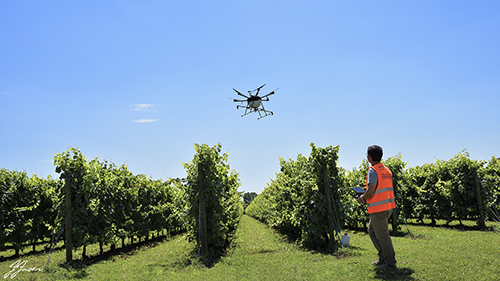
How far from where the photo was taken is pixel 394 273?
18.4 ft

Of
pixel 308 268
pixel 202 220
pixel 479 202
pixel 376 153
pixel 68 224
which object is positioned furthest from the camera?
pixel 479 202

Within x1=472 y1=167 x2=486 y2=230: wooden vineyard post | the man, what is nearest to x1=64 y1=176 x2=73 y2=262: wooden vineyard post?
the man

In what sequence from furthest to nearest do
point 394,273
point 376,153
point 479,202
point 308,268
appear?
1. point 479,202
2. point 308,268
3. point 376,153
4. point 394,273

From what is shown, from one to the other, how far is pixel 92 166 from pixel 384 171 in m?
9.76

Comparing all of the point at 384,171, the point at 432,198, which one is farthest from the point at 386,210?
the point at 432,198

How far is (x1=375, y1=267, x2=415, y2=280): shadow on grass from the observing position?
5395 millimetres

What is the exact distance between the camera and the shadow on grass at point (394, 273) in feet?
17.7

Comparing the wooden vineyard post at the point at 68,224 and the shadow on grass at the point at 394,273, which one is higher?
the wooden vineyard post at the point at 68,224

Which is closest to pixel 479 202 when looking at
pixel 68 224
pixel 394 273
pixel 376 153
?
pixel 394 273

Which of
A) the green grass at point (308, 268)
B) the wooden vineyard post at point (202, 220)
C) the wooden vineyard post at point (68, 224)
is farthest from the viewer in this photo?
the wooden vineyard post at point (202, 220)

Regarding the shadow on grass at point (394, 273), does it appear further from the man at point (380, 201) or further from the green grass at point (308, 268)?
the man at point (380, 201)

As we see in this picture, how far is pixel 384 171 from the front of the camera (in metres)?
5.81

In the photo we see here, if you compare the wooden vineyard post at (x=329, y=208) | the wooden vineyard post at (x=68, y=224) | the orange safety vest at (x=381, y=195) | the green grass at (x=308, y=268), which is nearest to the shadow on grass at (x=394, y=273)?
the green grass at (x=308, y=268)

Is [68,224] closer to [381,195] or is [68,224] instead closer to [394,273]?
[381,195]
